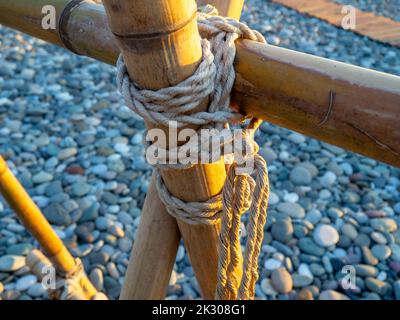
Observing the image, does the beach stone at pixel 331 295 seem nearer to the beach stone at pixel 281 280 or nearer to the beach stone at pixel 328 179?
the beach stone at pixel 281 280

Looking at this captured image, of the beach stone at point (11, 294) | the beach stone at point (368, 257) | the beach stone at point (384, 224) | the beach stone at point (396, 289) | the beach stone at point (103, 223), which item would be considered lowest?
the beach stone at point (396, 289)

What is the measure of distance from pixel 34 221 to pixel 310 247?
1118mm

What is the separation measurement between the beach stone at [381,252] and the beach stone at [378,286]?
0.43 ft

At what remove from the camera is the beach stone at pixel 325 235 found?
180 centimetres

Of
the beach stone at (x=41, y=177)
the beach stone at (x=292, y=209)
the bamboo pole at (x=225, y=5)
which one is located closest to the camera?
the bamboo pole at (x=225, y=5)

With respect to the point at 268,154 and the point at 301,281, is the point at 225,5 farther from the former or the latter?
the point at 268,154

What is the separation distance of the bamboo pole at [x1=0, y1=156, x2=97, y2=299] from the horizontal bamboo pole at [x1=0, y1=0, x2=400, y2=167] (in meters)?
0.87

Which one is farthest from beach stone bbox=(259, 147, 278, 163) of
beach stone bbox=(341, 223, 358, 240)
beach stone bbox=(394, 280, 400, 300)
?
beach stone bbox=(394, 280, 400, 300)

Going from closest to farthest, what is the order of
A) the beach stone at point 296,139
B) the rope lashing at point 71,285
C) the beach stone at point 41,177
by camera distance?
the rope lashing at point 71,285
the beach stone at point 41,177
the beach stone at point 296,139

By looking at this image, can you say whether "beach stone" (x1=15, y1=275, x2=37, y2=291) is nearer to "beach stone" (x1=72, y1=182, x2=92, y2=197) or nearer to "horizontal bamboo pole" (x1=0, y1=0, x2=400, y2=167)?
"beach stone" (x1=72, y1=182, x2=92, y2=197)

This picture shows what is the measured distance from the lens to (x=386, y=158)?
0.49m

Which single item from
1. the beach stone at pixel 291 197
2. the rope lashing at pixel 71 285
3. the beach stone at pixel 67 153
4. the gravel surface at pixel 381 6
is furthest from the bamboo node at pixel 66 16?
the gravel surface at pixel 381 6
